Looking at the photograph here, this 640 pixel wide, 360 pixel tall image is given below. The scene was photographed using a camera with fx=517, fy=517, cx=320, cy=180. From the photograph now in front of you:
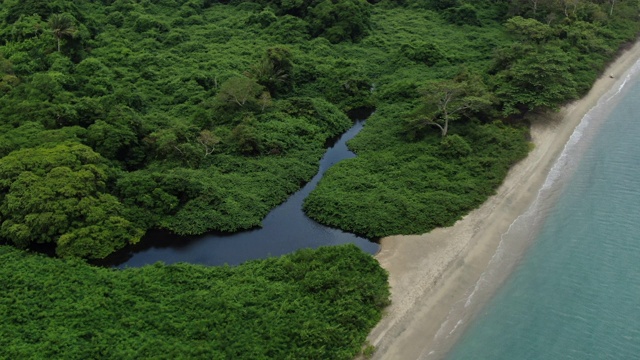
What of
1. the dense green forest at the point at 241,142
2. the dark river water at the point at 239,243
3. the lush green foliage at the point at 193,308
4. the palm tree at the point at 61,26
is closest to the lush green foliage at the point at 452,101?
the dense green forest at the point at 241,142

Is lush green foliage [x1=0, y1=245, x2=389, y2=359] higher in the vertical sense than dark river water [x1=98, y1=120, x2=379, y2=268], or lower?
higher

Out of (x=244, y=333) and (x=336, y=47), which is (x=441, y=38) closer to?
(x=336, y=47)

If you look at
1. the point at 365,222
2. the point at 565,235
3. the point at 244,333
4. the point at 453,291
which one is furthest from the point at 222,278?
the point at 565,235

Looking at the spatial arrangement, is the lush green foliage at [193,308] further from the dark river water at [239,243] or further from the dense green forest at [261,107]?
the dense green forest at [261,107]

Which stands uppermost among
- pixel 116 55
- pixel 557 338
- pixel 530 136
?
pixel 116 55

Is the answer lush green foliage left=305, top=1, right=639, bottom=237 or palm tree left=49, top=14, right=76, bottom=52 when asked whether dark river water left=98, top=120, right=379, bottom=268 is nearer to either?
lush green foliage left=305, top=1, right=639, bottom=237

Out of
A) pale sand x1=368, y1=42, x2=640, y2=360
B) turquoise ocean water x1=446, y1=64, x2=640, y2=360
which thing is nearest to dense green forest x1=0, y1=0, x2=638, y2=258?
pale sand x1=368, y1=42, x2=640, y2=360
